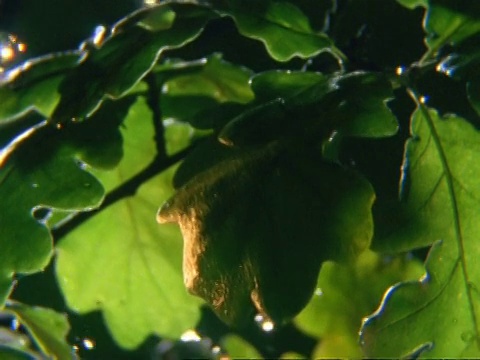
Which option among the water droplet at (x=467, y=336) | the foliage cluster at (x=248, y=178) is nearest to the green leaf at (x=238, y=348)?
the foliage cluster at (x=248, y=178)

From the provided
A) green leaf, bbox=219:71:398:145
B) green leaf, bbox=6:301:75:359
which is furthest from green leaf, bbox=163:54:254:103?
green leaf, bbox=6:301:75:359

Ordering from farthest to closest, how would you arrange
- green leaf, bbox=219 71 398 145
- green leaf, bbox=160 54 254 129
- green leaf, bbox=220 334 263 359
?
green leaf, bbox=220 334 263 359 < green leaf, bbox=160 54 254 129 < green leaf, bbox=219 71 398 145

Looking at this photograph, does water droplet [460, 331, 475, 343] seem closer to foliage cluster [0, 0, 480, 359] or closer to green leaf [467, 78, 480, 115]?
foliage cluster [0, 0, 480, 359]

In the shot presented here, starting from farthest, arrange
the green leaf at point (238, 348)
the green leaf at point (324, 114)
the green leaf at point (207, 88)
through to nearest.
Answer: the green leaf at point (238, 348)
the green leaf at point (207, 88)
the green leaf at point (324, 114)

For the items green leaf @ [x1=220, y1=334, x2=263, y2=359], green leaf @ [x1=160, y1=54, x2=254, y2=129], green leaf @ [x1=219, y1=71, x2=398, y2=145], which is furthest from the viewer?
green leaf @ [x1=220, y1=334, x2=263, y2=359]

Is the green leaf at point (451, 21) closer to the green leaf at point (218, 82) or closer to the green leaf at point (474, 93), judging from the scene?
the green leaf at point (474, 93)

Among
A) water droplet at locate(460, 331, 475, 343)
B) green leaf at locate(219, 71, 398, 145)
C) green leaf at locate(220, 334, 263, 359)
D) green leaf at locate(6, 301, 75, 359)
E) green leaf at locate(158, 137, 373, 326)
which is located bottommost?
green leaf at locate(220, 334, 263, 359)

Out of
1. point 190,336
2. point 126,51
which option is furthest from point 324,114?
point 190,336

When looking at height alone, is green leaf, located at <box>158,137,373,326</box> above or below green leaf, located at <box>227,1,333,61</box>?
below
